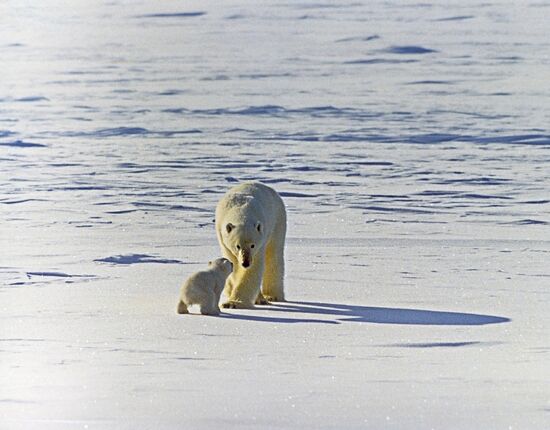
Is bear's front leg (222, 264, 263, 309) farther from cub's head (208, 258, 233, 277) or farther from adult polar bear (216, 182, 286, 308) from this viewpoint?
cub's head (208, 258, 233, 277)

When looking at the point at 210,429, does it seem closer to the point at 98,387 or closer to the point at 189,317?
the point at 98,387

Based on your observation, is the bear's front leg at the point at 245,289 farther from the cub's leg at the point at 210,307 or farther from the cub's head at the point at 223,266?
the cub's leg at the point at 210,307

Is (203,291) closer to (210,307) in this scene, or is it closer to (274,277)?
(210,307)

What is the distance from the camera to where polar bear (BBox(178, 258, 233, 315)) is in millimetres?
5078

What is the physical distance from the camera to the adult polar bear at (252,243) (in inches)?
214

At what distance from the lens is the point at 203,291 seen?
200 inches

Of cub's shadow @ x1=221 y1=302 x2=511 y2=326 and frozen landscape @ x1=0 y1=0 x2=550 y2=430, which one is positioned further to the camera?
cub's shadow @ x1=221 y1=302 x2=511 y2=326

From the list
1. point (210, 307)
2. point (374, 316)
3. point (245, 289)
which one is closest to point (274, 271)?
point (245, 289)

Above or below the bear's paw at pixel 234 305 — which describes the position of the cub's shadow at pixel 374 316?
above

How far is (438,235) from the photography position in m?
7.71

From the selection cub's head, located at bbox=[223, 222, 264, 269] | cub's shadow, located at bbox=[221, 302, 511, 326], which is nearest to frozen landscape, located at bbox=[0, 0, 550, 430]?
cub's shadow, located at bbox=[221, 302, 511, 326]

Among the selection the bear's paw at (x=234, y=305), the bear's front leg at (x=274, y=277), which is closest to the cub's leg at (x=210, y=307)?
the bear's paw at (x=234, y=305)

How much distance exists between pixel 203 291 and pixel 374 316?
73 cm

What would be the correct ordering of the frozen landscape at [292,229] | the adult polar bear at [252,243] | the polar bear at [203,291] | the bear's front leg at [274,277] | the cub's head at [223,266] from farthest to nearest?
the bear's front leg at [274,277]
the adult polar bear at [252,243]
the cub's head at [223,266]
the polar bear at [203,291]
the frozen landscape at [292,229]
